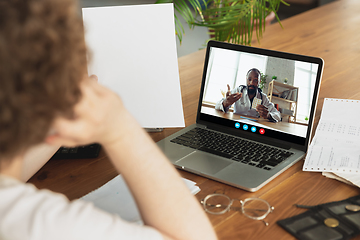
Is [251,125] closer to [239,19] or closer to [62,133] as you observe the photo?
[62,133]

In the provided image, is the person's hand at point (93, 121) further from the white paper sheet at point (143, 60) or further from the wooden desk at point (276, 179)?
the white paper sheet at point (143, 60)

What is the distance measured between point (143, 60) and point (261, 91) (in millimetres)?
339

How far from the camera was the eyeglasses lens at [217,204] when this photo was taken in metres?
0.76

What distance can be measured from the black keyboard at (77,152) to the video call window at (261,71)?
34cm

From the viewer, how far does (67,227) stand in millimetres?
442

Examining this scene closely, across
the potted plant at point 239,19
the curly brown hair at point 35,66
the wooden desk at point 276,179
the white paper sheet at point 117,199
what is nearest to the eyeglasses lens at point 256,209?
the wooden desk at point 276,179

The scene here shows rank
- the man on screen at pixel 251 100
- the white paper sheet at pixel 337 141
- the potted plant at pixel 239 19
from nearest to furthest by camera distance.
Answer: the white paper sheet at pixel 337 141 < the man on screen at pixel 251 100 < the potted plant at pixel 239 19

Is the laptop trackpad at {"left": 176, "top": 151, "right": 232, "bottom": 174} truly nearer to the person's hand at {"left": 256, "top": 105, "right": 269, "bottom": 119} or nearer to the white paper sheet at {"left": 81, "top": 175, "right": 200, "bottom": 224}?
the white paper sheet at {"left": 81, "top": 175, "right": 200, "bottom": 224}

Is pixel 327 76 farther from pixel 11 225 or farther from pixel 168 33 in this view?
pixel 11 225

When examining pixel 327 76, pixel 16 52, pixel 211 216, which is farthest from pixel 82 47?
pixel 327 76

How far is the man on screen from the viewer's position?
0.96 m

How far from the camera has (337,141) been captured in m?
0.96

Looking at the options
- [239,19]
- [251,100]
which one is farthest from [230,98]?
[239,19]

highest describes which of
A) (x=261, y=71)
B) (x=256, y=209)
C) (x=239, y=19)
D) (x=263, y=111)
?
(x=239, y=19)
